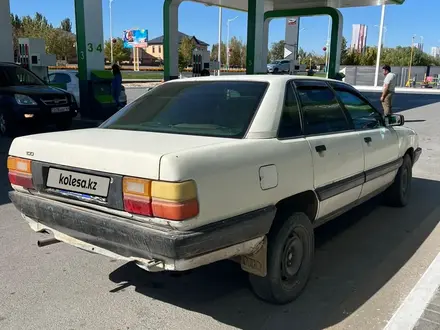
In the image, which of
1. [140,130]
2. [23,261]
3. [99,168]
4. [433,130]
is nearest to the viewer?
[99,168]

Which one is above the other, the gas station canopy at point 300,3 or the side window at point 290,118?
the gas station canopy at point 300,3

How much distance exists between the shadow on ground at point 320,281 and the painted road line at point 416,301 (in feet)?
0.95

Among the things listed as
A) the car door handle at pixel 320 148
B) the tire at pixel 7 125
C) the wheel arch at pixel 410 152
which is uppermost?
the car door handle at pixel 320 148

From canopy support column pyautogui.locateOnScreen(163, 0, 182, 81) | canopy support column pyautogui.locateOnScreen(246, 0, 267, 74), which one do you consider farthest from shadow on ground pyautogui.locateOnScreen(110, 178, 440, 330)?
canopy support column pyautogui.locateOnScreen(163, 0, 182, 81)

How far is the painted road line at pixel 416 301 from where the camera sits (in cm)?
287

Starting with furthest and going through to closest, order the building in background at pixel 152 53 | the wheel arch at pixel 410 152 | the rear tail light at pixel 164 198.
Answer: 1. the building in background at pixel 152 53
2. the wheel arch at pixel 410 152
3. the rear tail light at pixel 164 198

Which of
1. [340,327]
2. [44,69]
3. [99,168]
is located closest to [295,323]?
[340,327]

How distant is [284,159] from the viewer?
304cm

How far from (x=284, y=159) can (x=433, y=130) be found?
476 inches

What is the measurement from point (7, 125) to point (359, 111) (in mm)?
8345

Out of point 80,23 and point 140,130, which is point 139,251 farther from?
point 80,23

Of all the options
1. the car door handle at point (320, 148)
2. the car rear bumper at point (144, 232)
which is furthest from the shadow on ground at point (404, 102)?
the car rear bumper at point (144, 232)

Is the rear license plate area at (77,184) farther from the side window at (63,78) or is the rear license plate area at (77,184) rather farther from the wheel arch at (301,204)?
the side window at (63,78)

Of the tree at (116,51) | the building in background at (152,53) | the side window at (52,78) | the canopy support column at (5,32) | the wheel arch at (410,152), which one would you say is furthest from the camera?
the building in background at (152,53)
